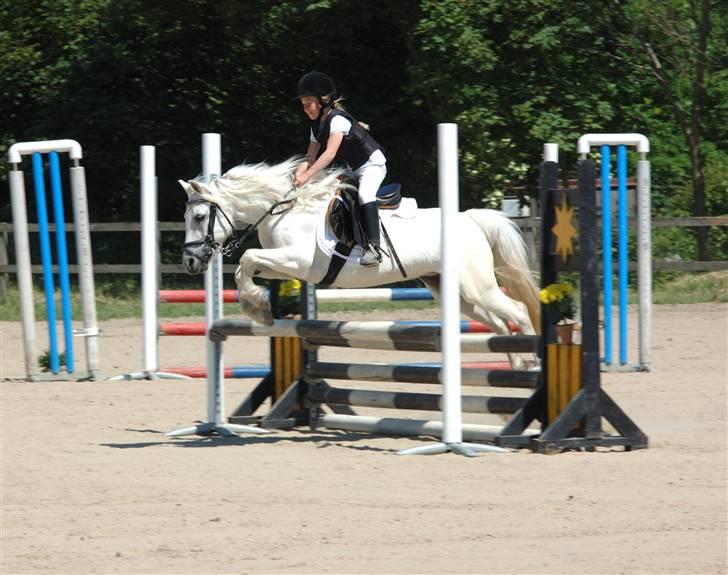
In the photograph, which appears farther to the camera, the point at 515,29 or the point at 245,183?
the point at 515,29

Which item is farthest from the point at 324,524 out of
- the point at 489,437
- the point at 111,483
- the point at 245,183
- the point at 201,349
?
the point at 201,349

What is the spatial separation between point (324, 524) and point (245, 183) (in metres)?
2.64

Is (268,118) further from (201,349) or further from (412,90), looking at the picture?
(201,349)

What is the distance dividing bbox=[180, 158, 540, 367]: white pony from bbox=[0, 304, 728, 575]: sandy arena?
35.4 inches

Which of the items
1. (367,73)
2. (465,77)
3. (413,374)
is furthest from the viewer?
(367,73)

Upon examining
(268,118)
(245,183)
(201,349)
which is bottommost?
(201,349)

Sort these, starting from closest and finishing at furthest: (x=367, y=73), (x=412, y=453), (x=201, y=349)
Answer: (x=412, y=453) → (x=201, y=349) → (x=367, y=73)

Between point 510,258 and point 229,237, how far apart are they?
1.66 meters

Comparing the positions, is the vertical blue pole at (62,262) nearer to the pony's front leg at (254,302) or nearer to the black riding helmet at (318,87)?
the pony's front leg at (254,302)

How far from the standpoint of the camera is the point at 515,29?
15172 millimetres

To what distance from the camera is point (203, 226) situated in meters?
6.48

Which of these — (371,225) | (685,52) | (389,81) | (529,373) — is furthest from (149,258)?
(685,52)

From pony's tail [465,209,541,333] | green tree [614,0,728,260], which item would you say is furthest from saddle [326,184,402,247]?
green tree [614,0,728,260]

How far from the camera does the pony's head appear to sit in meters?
6.38
